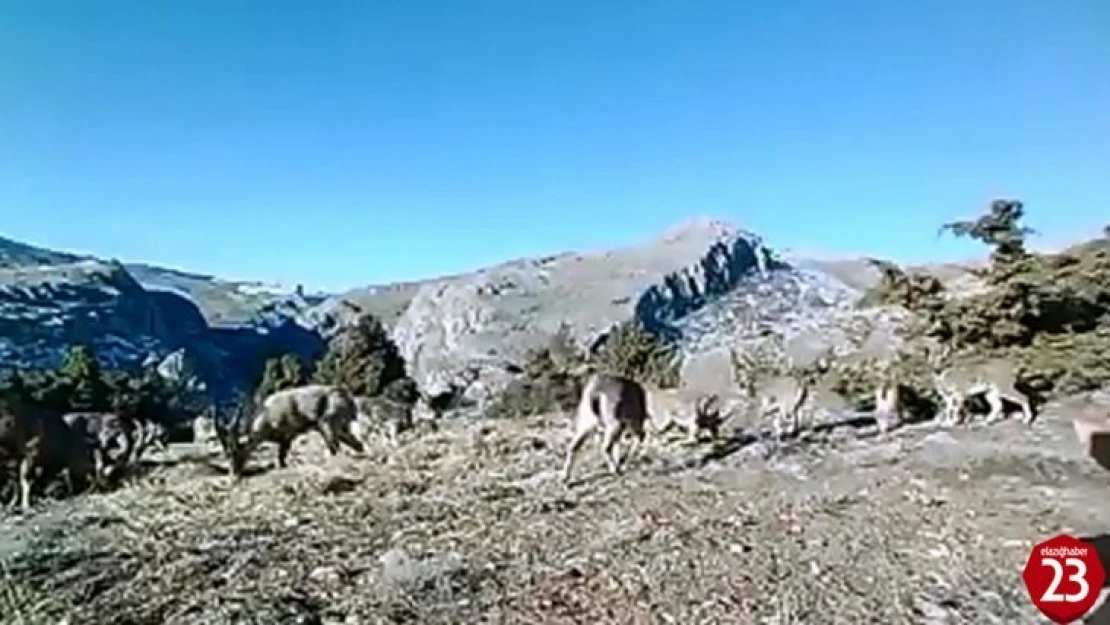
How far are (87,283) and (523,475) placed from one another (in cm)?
12320

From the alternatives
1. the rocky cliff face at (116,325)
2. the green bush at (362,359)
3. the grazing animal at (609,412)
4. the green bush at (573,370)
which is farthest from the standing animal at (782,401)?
the rocky cliff face at (116,325)

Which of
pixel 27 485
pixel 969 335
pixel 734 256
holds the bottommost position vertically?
pixel 27 485

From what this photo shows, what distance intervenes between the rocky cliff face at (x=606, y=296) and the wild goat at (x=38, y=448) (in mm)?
46518

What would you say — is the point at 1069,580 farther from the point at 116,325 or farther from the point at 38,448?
the point at 116,325

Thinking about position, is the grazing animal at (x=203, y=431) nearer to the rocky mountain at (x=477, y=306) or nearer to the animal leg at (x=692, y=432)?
the animal leg at (x=692, y=432)

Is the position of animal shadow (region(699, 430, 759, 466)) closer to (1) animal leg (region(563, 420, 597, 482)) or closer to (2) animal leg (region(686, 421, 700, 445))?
(2) animal leg (region(686, 421, 700, 445))

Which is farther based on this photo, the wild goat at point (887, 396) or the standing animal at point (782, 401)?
the wild goat at point (887, 396)

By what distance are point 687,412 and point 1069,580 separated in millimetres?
7532

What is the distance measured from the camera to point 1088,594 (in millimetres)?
5871

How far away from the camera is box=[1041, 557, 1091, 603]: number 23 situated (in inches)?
236

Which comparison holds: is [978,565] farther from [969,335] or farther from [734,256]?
[734,256]

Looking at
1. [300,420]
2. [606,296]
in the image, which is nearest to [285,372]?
[300,420]

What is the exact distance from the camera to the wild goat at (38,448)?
12.1m

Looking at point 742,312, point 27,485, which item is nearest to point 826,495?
point 27,485
